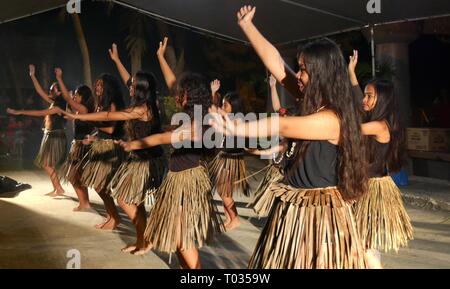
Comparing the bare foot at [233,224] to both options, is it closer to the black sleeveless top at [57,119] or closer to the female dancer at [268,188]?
Result: the female dancer at [268,188]

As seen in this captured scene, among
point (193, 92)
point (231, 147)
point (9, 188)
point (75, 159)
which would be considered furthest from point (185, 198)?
point (9, 188)

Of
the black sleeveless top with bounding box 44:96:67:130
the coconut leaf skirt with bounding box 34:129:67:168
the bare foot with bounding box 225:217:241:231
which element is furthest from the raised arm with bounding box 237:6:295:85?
the coconut leaf skirt with bounding box 34:129:67:168

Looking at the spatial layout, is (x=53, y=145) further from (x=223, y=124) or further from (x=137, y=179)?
(x=223, y=124)

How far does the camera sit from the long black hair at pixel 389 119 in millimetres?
A: 3385

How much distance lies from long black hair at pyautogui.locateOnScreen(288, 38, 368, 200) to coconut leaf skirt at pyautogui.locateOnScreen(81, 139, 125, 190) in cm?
305

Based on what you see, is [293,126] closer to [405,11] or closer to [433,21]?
[405,11]

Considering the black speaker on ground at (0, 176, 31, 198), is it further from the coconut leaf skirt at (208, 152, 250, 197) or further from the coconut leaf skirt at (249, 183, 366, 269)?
the coconut leaf skirt at (249, 183, 366, 269)

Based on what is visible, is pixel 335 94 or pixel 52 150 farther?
pixel 52 150

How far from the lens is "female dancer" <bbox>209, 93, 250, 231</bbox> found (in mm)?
5230

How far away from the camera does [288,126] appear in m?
2.01

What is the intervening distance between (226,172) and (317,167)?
10.3 feet

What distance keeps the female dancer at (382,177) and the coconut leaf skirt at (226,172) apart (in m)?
1.98
